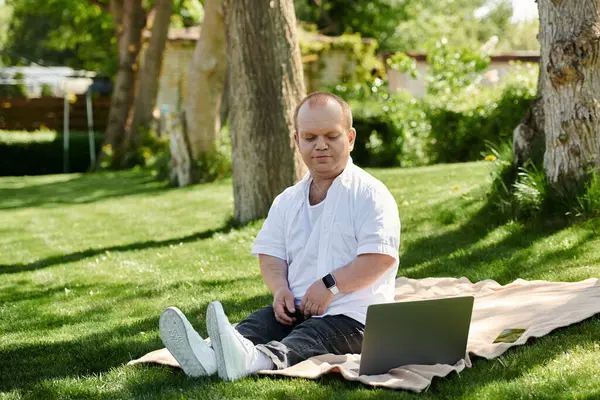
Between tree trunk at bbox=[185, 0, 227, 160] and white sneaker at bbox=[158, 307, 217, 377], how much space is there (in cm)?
1198

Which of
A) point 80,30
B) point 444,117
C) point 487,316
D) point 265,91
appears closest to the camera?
point 487,316

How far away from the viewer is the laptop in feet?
13.0

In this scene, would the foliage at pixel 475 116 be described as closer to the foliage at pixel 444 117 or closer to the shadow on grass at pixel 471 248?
the foliage at pixel 444 117

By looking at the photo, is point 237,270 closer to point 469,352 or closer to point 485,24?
point 469,352

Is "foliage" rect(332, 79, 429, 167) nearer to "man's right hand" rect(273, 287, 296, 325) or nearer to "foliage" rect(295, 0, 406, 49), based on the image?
"man's right hand" rect(273, 287, 296, 325)

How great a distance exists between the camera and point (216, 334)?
4000mm

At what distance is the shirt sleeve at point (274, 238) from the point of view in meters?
4.81

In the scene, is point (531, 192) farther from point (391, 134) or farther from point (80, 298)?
point (391, 134)

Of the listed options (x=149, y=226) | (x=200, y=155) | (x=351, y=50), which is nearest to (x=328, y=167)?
(x=149, y=226)

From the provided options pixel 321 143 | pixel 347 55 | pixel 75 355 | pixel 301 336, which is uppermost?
pixel 347 55

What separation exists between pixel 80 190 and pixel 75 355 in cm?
1397

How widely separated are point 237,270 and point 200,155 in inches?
337

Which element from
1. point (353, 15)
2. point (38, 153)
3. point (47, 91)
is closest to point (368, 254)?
point (38, 153)

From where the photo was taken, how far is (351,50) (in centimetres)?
2914
